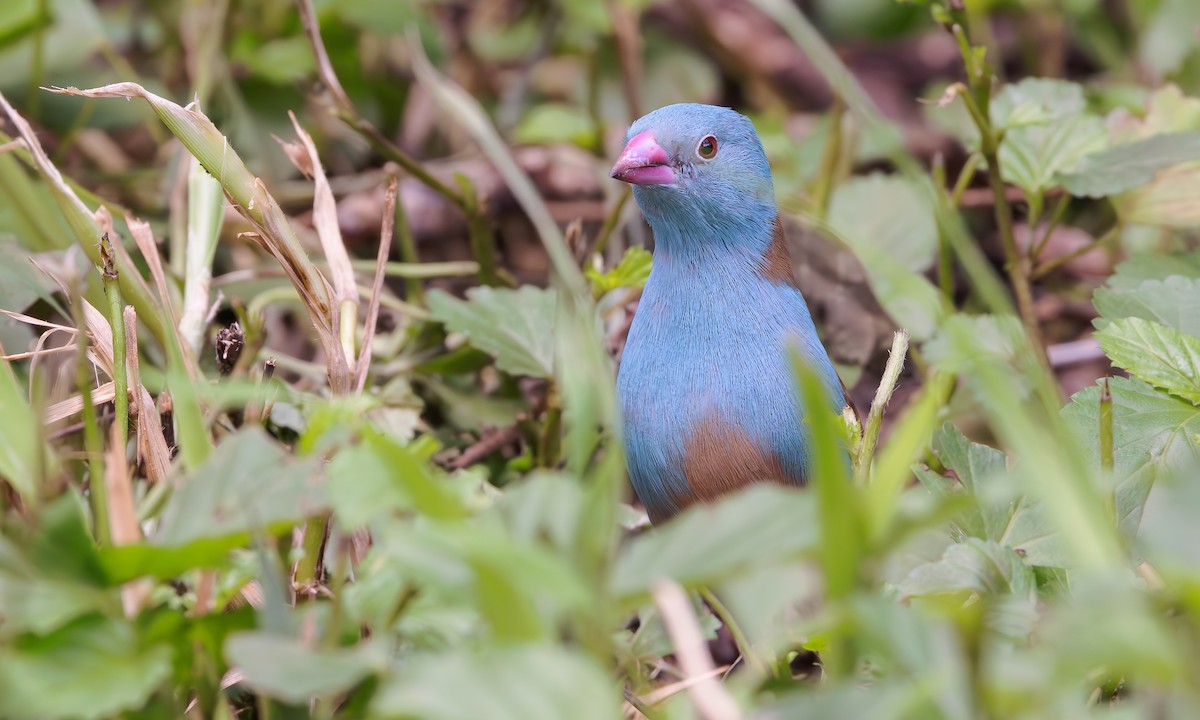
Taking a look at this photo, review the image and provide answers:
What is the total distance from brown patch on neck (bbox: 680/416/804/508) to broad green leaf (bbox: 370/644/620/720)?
44.5 inches

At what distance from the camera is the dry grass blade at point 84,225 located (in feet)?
6.75

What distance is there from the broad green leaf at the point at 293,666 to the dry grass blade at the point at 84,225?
3.23 ft

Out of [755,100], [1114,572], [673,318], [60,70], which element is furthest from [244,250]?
[1114,572]

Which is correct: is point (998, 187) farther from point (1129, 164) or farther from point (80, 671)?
point (80, 671)

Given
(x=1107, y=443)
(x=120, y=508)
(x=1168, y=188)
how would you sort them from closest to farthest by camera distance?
1. (x=120, y=508)
2. (x=1107, y=443)
3. (x=1168, y=188)

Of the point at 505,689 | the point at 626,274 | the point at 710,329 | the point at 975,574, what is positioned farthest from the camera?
the point at 626,274

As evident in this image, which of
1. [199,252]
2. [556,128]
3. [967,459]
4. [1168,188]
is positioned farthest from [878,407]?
[556,128]

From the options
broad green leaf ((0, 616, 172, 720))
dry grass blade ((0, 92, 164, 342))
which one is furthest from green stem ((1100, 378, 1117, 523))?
dry grass blade ((0, 92, 164, 342))

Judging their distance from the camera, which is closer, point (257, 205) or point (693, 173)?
point (257, 205)

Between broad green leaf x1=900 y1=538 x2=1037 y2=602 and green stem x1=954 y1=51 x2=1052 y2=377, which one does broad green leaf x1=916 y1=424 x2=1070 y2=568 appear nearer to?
broad green leaf x1=900 y1=538 x2=1037 y2=602

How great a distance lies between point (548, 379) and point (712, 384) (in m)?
0.47

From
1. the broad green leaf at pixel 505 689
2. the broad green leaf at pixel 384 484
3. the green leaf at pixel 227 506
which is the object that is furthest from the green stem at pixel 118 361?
the broad green leaf at pixel 505 689

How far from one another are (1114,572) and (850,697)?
10.9 inches

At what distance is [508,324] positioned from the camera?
255cm
